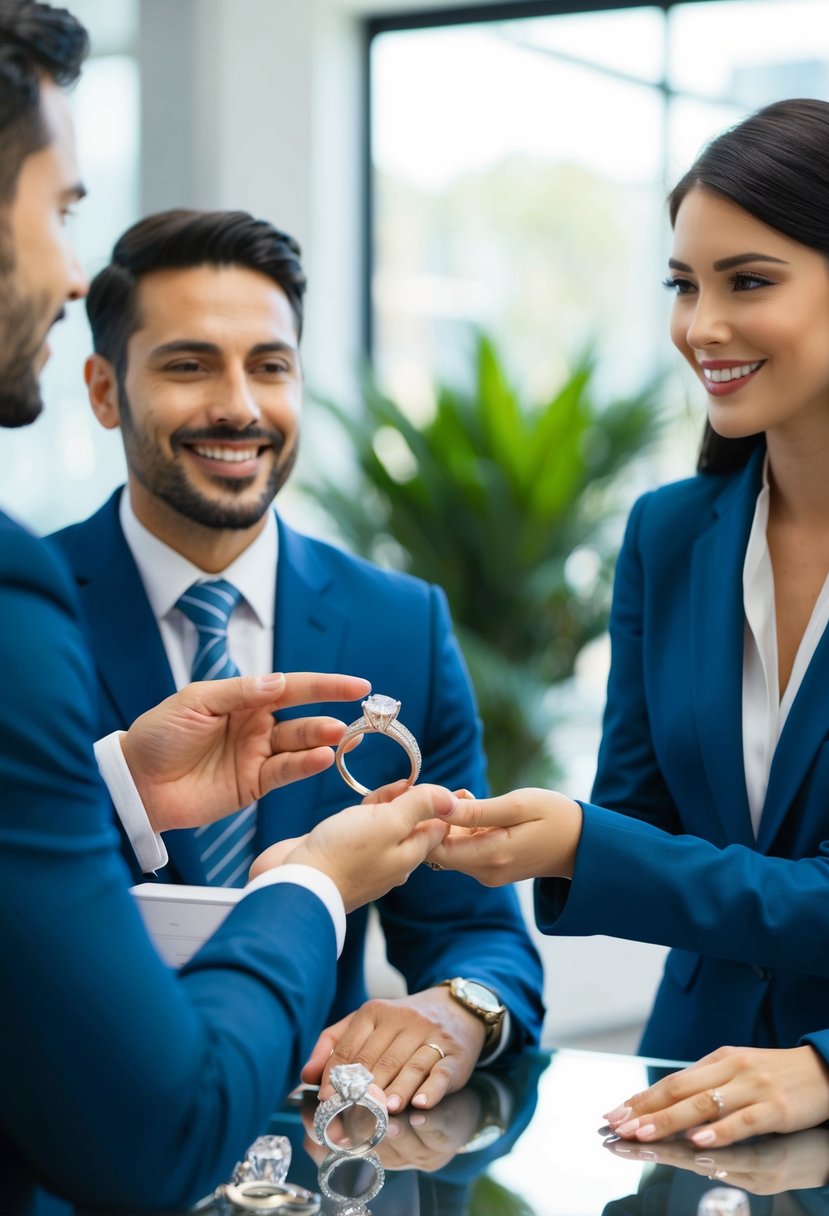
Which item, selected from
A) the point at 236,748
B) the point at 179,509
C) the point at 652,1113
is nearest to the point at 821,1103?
the point at 652,1113

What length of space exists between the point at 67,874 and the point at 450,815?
69cm

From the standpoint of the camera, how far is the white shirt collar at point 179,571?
233cm

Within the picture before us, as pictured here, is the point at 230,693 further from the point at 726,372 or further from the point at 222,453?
the point at 726,372

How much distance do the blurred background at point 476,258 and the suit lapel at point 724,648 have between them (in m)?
2.82

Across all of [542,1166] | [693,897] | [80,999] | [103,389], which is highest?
[103,389]

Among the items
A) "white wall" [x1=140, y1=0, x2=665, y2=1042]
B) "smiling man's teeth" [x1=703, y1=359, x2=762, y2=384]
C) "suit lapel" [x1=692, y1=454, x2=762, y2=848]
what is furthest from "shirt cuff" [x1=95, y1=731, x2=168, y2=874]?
"white wall" [x1=140, y1=0, x2=665, y2=1042]

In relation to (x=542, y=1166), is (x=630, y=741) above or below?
above

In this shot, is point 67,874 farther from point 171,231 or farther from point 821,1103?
point 171,231

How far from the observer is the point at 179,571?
2.34m

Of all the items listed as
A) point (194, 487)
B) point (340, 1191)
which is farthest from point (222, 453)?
point (340, 1191)

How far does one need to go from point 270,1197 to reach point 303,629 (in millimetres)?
1088

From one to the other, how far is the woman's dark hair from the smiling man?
789 mm

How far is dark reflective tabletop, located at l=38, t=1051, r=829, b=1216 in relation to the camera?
141cm

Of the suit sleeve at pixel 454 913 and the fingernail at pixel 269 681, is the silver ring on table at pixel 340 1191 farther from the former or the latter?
the fingernail at pixel 269 681
